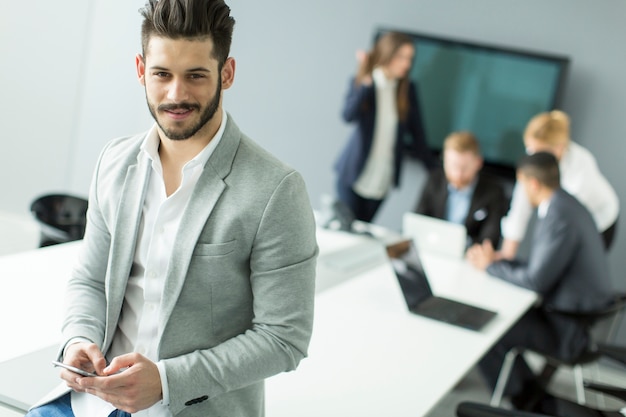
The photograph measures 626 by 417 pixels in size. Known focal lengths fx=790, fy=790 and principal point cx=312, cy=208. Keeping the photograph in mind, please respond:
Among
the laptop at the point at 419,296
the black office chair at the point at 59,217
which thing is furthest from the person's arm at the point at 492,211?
the black office chair at the point at 59,217

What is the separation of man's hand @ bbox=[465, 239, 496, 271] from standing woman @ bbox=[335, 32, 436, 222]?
49.5 inches

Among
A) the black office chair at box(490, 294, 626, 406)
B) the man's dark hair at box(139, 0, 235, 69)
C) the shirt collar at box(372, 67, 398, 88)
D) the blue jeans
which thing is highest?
the man's dark hair at box(139, 0, 235, 69)

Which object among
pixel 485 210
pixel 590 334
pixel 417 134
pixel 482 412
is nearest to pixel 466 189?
pixel 485 210

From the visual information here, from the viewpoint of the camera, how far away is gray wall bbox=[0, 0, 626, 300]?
3727 millimetres

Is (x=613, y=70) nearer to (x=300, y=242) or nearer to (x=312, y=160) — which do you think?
(x=312, y=160)

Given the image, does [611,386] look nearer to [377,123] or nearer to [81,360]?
[81,360]

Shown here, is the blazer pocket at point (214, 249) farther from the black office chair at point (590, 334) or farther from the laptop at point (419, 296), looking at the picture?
the black office chair at point (590, 334)

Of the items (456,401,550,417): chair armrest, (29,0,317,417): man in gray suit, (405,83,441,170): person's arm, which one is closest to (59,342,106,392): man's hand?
(29,0,317,417): man in gray suit

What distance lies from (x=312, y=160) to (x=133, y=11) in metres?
2.39

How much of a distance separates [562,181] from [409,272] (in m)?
1.79

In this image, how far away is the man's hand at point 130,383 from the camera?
1.33 m

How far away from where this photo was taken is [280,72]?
5836 millimetres

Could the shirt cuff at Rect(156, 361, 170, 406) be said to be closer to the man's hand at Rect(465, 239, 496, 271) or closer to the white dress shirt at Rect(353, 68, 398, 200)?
the man's hand at Rect(465, 239, 496, 271)

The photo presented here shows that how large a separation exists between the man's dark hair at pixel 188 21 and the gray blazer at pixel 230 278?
0.63ft
